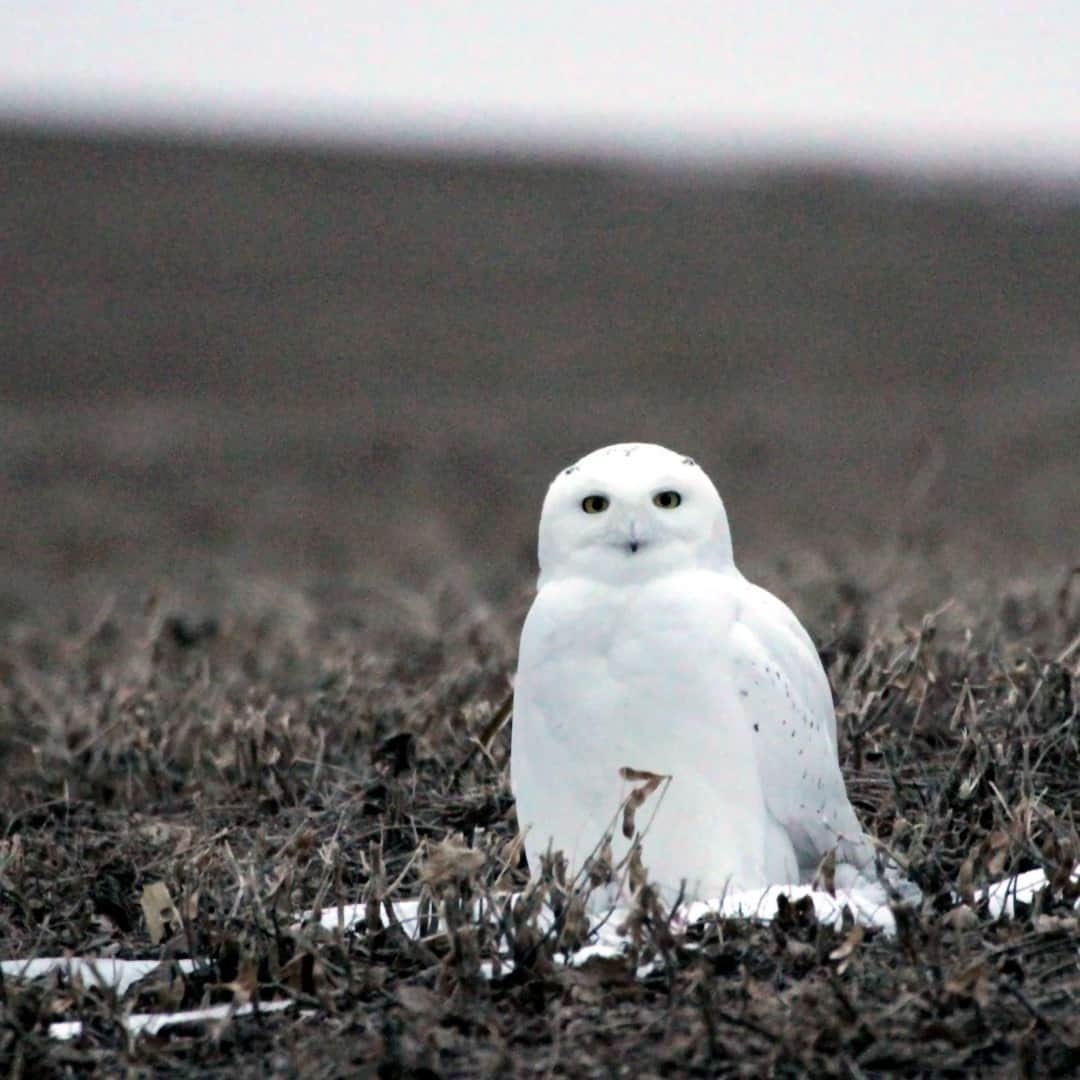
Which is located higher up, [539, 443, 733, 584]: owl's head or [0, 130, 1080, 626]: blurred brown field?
[0, 130, 1080, 626]: blurred brown field

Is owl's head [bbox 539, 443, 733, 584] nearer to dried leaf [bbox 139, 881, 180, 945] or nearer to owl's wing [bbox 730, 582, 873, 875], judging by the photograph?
owl's wing [bbox 730, 582, 873, 875]

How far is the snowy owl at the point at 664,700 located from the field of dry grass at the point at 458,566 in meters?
0.25

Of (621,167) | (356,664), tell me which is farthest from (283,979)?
(621,167)

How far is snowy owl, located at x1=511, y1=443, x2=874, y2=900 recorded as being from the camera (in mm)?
3932

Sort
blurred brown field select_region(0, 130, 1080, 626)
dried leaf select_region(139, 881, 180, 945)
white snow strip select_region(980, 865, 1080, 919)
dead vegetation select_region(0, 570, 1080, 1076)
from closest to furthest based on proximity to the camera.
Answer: dead vegetation select_region(0, 570, 1080, 1076)
white snow strip select_region(980, 865, 1080, 919)
dried leaf select_region(139, 881, 180, 945)
blurred brown field select_region(0, 130, 1080, 626)

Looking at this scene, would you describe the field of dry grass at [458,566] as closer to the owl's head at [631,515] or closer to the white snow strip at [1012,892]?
the white snow strip at [1012,892]

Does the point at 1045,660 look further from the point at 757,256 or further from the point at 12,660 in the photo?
the point at 757,256

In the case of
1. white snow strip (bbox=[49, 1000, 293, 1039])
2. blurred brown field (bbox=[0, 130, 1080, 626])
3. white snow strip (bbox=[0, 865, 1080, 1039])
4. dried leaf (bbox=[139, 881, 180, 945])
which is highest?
blurred brown field (bbox=[0, 130, 1080, 626])

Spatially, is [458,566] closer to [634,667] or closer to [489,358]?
[634,667]

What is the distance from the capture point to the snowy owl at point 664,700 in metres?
3.93

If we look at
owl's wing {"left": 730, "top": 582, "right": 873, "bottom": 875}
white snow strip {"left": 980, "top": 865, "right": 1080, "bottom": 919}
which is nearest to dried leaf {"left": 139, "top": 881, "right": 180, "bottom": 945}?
owl's wing {"left": 730, "top": 582, "right": 873, "bottom": 875}

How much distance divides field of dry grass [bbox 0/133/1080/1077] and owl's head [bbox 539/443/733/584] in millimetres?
608

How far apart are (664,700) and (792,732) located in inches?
10.6

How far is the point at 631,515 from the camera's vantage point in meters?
3.96
